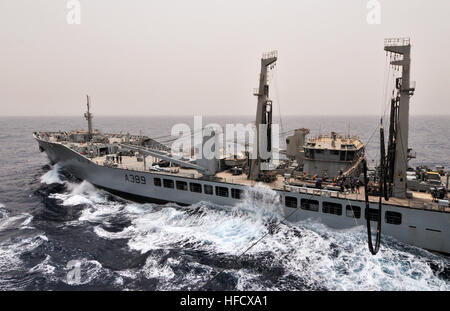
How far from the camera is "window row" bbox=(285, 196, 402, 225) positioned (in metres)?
23.6

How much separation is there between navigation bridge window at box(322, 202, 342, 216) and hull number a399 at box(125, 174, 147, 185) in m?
21.8

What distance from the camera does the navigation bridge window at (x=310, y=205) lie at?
2659 cm

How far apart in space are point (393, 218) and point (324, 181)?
22.3 ft

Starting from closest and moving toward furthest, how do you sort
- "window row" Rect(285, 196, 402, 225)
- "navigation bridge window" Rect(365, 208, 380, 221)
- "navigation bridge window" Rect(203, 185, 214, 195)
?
"window row" Rect(285, 196, 402, 225)
"navigation bridge window" Rect(365, 208, 380, 221)
"navigation bridge window" Rect(203, 185, 214, 195)

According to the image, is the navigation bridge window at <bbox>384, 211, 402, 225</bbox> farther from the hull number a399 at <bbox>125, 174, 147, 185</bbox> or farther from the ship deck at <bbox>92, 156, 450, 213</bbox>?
the hull number a399 at <bbox>125, 174, 147, 185</bbox>

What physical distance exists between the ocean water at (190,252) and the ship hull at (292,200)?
0.79 metres

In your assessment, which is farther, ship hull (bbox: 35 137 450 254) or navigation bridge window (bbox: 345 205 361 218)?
navigation bridge window (bbox: 345 205 361 218)

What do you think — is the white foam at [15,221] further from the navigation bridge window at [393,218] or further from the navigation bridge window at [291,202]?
the navigation bridge window at [393,218]

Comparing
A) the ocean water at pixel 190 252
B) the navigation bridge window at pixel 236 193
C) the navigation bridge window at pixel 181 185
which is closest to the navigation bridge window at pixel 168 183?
the navigation bridge window at pixel 181 185

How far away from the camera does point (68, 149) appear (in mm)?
42125

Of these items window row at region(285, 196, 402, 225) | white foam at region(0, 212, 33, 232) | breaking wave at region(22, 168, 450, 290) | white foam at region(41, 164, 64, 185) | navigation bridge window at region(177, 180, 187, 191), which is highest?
navigation bridge window at region(177, 180, 187, 191)

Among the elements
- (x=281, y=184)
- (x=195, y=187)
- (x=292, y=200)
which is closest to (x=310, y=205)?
(x=292, y=200)

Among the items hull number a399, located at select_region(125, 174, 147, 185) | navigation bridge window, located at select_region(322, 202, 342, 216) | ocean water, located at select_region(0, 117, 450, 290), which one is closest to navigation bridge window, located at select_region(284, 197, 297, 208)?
ocean water, located at select_region(0, 117, 450, 290)
